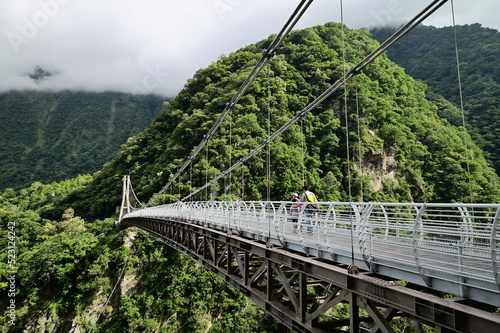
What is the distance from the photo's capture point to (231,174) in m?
30.3

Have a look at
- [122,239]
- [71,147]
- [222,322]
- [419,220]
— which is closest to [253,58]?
[122,239]

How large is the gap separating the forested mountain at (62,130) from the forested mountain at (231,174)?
34594 mm

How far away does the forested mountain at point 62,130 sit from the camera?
282 ft

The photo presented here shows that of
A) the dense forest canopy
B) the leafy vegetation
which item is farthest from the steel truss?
the dense forest canopy

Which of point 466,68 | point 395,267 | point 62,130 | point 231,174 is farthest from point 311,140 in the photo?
point 62,130

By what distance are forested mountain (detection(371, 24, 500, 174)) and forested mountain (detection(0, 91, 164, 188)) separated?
7846 centimetres

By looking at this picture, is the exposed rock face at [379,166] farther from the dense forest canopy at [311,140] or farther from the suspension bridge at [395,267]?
the suspension bridge at [395,267]

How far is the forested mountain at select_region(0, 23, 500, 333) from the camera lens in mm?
23828

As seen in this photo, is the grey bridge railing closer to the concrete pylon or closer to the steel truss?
the steel truss

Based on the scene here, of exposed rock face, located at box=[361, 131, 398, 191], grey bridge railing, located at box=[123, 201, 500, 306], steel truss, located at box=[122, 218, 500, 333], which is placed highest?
exposed rock face, located at box=[361, 131, 398, 191]

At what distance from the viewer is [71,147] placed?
318 ft

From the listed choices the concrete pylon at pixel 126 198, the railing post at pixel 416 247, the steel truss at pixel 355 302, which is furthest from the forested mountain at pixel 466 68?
the concrete pylon at pixel 126 198

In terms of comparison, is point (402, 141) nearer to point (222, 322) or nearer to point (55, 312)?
point (222, 322)

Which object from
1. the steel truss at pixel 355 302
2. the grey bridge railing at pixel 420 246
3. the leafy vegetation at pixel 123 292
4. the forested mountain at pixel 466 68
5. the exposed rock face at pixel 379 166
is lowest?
the leafy vegetation at pixel 123 292
